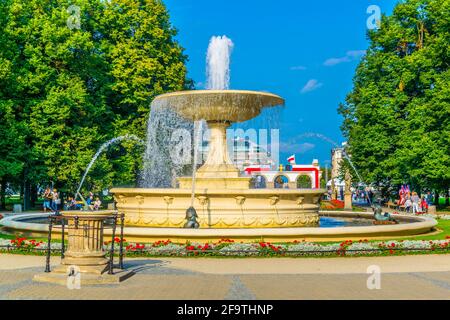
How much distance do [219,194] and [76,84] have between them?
20.1 m

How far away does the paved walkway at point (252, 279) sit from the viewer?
8.52 metres

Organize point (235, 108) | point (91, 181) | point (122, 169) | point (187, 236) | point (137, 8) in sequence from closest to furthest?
point (187, 236) → point (235, 108) → point (91, 181) → point (122, 169) → point (137, 8)

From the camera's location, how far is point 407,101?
3928 centimetres

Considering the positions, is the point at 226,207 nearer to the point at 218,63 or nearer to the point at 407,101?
the point at 218,63

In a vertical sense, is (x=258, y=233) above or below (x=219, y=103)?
below

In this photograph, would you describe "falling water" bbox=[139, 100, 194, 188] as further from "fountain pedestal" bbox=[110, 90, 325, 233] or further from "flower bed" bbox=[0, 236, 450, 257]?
"flower bed" bbox=[0, 236, 450, 257]

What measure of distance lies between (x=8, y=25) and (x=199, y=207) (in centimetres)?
2195

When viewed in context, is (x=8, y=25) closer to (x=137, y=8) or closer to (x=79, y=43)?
(x=79, y=43)

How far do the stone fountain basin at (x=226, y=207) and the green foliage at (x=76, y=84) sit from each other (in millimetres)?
16673

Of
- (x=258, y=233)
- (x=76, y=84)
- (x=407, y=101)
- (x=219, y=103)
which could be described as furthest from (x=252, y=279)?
(x=407, y=101)

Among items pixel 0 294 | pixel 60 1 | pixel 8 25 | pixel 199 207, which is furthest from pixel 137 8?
pixel 0 294

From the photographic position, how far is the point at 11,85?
32.7 m

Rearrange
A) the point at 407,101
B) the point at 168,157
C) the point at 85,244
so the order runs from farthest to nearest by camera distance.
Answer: the point at 168,157
the point at 407,101
the point at 85,244

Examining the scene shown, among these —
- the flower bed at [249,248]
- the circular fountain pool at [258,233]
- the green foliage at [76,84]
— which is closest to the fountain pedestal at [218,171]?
the circular fountain pool at [258,233]
